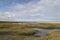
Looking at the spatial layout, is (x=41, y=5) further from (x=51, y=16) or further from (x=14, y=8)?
(x=14, y=8)

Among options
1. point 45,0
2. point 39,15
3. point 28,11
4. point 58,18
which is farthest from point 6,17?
point 58,18

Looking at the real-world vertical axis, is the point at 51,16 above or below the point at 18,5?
below

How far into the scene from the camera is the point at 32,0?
16.7ft

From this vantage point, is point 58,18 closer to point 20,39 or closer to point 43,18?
point 43,18

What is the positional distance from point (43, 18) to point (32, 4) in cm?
68

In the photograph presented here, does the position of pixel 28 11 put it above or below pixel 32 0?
below

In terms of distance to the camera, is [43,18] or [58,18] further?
[43,18]

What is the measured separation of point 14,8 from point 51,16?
54.1 inches

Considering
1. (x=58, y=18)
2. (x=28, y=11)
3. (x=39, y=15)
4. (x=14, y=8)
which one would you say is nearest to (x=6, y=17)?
(x=14, y=8)

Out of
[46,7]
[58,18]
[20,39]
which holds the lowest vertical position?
[20,39]

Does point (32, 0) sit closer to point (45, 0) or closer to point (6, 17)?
point (45, 0)

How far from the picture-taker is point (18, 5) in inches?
207

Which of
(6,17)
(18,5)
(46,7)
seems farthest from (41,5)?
(6,17)

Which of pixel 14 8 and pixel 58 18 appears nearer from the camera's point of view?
pixel 58 18
